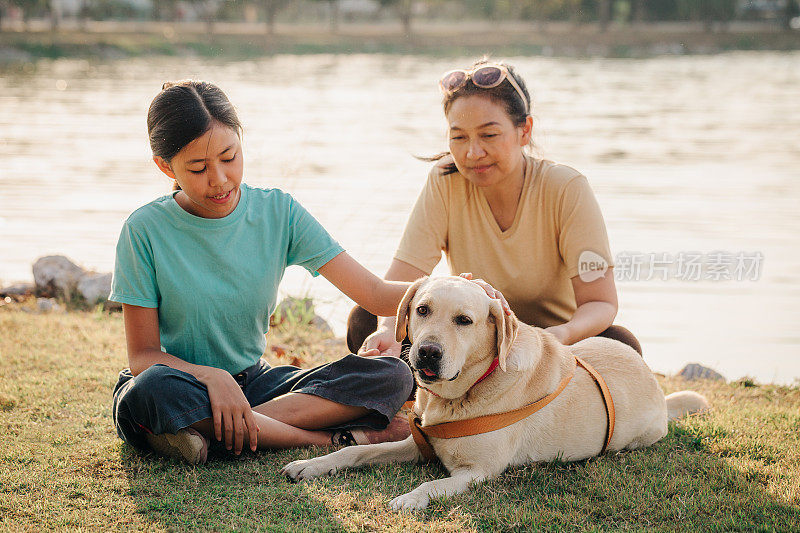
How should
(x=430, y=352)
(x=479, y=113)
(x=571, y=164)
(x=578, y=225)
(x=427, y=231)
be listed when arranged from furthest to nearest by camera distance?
(x=571, y=164) → (x=427, y=231) → (x=578, y=225) → (x=479, y=113) → (x=430, y=352)

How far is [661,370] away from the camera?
608cm

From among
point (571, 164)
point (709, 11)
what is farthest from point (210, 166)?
point (709, 11)

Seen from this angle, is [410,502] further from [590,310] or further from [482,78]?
[482,78]

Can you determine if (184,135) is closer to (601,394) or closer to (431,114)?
(601,394)

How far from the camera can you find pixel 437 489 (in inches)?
130

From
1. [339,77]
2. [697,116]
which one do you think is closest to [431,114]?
[697,116]

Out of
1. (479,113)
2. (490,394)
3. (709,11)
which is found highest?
(709,11)

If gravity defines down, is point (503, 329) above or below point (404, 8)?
below

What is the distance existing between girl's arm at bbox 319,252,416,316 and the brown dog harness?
528mm

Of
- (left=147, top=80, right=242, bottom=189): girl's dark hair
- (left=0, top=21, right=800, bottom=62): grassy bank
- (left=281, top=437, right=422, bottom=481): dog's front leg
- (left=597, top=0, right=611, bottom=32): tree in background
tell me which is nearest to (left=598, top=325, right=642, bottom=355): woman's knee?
(left=281, top=437, right=422, bottom=481): dog's front leg

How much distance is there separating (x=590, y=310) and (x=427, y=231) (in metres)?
1.00

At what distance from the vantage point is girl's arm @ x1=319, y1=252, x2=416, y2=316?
3.92 meters

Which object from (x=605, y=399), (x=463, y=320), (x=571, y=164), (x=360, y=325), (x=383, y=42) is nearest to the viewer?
(x=463, y=320)

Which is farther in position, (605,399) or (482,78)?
(482,78)
